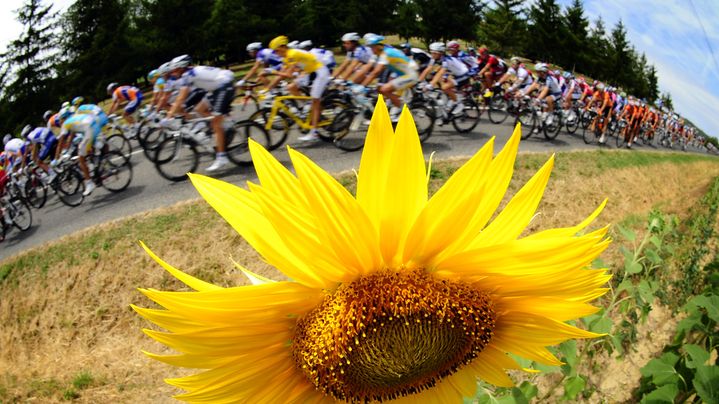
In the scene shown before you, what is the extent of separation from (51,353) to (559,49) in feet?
173

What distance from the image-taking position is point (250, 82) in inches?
456

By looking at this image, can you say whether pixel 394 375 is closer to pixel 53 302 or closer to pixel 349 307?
pixel 349 307

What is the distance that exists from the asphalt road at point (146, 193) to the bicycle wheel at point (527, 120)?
1031mm

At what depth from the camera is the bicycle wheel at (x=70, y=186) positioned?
996 centimetres

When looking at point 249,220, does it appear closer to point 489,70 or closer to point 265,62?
point 265,62

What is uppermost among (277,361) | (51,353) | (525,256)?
(525,256)

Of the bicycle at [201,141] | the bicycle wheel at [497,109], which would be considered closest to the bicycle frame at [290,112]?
the bicycle at [201,141]

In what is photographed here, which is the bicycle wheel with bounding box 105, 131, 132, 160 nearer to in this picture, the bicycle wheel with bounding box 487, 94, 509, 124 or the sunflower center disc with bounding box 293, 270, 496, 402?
the bicycle wheel with bounding box 487, 94, 509, 124

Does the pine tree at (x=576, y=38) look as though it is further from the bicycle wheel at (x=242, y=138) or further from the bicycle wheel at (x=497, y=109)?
the bicycle wheel at (x=242, y=138)

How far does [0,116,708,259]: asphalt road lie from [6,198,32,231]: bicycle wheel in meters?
0.14

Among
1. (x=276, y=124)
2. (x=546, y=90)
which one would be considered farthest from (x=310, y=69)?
(x=546, y=90)

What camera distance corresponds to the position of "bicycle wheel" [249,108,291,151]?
8700mm

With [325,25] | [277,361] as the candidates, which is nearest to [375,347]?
[277,361]

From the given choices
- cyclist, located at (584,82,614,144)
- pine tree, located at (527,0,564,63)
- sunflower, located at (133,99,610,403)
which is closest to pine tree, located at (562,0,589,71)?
pine tree, located at (527,0,564,63)
